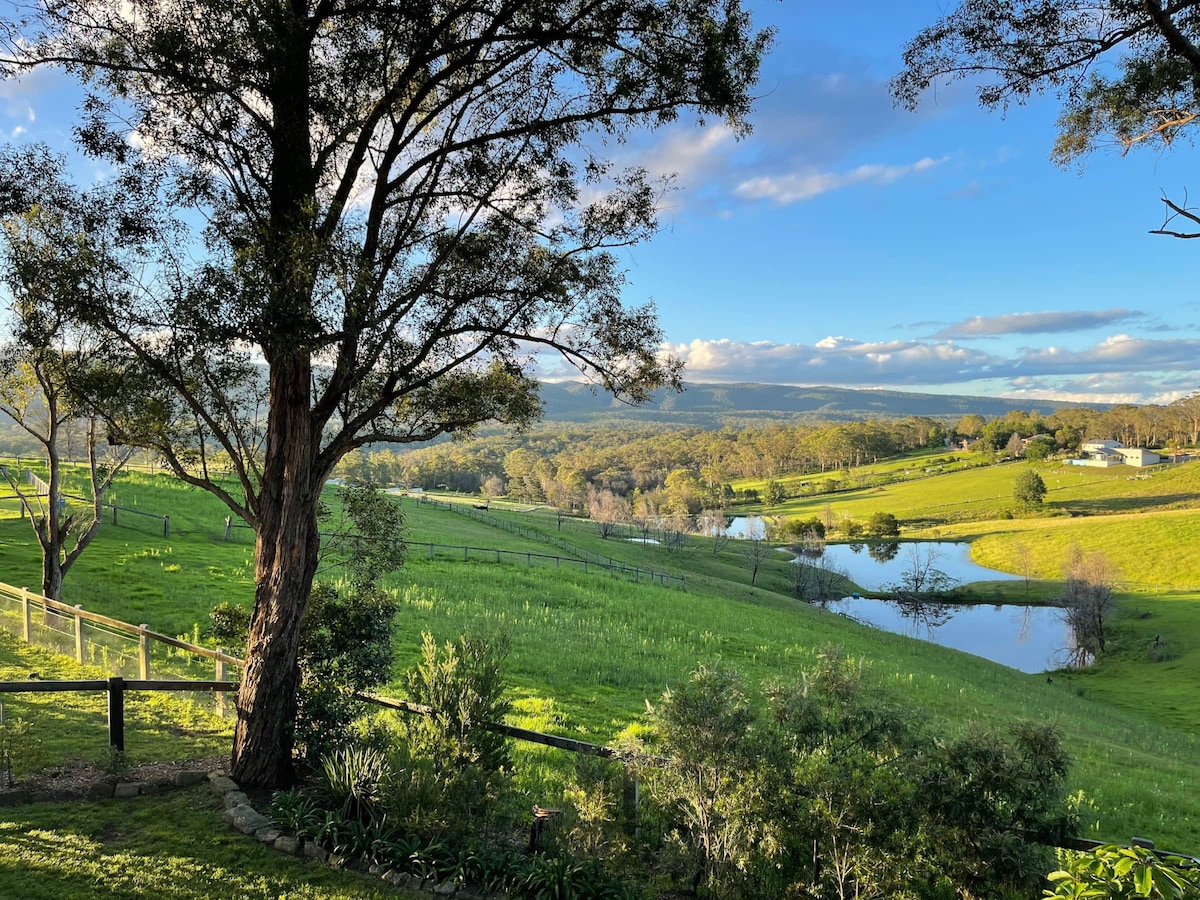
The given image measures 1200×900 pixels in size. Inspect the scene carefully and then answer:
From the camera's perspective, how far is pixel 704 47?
840 cm

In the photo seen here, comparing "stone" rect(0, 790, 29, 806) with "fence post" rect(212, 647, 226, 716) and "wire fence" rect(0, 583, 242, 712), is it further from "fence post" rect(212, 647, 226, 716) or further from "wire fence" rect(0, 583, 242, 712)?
"fence post" rect(212, 647, 226, 716)

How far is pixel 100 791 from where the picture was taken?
7473 mm

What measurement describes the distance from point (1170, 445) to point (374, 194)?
18122 cm

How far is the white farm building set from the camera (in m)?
125

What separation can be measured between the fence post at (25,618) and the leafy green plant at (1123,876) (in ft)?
54.1

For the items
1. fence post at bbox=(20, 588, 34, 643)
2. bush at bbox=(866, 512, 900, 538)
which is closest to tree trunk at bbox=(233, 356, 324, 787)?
fence post at bbox=(20, 588, 34, 643)

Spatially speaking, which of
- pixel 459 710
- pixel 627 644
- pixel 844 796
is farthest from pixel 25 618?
pixel 844 796

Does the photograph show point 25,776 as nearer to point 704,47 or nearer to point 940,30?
point 704,47

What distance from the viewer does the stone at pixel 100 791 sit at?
7434mm

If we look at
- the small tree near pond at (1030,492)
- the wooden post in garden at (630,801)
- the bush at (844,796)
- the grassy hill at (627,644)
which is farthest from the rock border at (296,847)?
the small tree near pond at (1030,492)

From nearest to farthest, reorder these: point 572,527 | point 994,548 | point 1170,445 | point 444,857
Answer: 1. point 444,857
2. point 572,527
3. point 994,548
4. point 1170,445

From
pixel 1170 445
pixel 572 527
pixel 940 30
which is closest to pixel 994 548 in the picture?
pixel 572 527

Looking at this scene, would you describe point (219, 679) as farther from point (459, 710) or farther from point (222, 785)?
point (459, 710)

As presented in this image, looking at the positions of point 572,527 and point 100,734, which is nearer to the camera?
point 100,734
